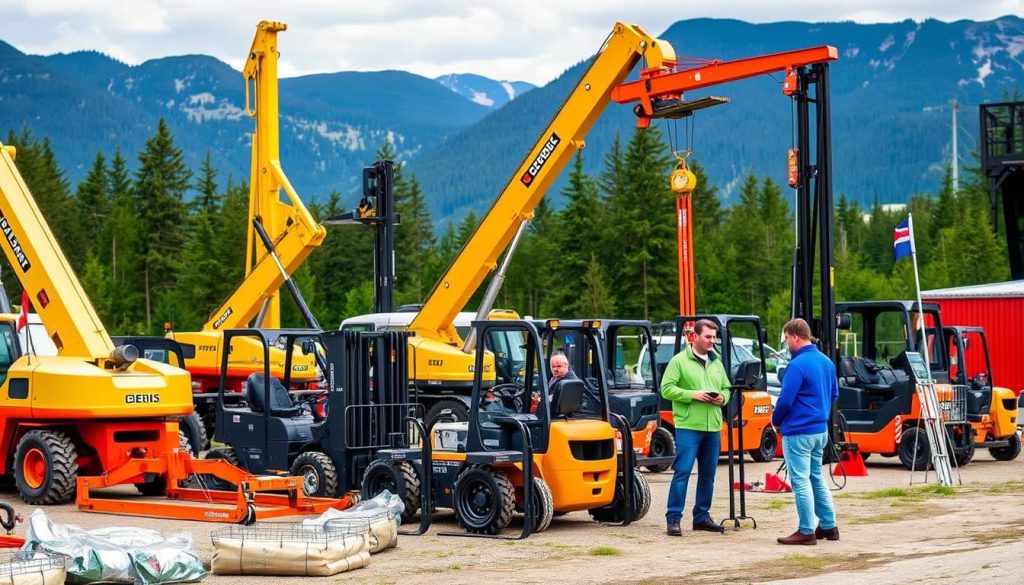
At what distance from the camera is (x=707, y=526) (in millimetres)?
14133

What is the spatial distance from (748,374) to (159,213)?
57.1 meters

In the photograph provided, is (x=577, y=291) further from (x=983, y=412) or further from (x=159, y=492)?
(x=159, y=492)

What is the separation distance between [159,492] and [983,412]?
12.1m

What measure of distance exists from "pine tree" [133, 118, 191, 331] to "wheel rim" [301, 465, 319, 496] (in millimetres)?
57329

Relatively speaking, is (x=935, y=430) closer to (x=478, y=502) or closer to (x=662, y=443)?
(x=662, y=443)

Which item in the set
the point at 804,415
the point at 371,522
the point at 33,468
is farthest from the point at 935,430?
the point at 33,468

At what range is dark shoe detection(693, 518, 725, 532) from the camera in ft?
46.3

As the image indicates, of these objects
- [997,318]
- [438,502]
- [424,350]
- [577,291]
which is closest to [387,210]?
[424,350]

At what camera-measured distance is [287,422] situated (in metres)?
17.1

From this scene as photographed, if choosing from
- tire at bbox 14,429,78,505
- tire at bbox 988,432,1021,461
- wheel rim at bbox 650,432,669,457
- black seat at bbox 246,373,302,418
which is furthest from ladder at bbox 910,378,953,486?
tire at bbox 14,429,78,505

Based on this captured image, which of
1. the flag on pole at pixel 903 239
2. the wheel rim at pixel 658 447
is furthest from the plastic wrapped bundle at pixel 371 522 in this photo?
the flag on pole at pixel 903 239

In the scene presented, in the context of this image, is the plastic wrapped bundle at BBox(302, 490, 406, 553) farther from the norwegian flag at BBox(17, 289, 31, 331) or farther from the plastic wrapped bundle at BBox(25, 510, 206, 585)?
the norwegian flag at BBox(17, 289, 31, 331)

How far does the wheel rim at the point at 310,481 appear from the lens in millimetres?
16312

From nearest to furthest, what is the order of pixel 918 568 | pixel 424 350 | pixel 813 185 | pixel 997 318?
pixel 918 568, pixel 813 185, pixel 424 350, pixel 997 318
